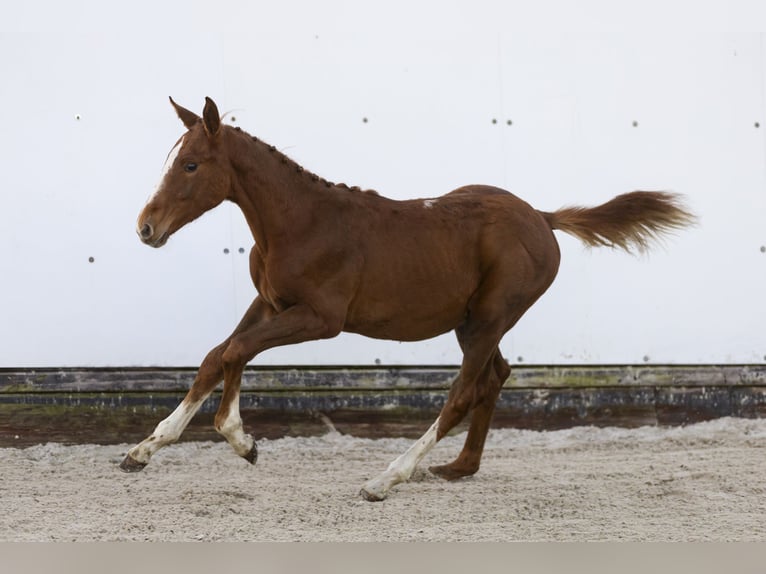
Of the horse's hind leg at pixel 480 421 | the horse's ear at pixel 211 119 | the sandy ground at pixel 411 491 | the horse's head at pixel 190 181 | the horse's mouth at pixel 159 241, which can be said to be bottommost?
the sandy ground at pixel 411 491

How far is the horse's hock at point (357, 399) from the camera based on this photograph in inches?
226

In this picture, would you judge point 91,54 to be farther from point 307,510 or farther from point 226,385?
point 307,510

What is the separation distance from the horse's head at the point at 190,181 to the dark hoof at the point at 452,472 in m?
1.74

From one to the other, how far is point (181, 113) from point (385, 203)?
0.97 m

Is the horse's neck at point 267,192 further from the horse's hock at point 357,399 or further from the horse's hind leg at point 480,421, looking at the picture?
the horse's hock at point 357,399

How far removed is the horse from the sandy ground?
0.27 m

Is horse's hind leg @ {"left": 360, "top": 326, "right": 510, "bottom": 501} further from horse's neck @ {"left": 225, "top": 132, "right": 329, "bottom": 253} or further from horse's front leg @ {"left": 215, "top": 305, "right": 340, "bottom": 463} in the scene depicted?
horse's neck @ {"left": 225, "top": 132, "right": 329, "bottom": 253}

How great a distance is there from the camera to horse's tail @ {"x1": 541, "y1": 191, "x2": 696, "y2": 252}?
493 centimetres

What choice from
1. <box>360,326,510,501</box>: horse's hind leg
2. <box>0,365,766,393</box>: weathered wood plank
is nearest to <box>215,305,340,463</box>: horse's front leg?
<box>360,326,510,501</box>: horse's hind leg

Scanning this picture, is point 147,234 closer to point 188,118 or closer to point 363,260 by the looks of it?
point 188,118

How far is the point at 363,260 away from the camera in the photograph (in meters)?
4.32

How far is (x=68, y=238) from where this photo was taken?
5680 mm

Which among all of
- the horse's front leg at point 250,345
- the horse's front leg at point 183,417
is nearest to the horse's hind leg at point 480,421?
the horse's front leg at point 250,345

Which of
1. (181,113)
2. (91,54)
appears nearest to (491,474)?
(181,113)
